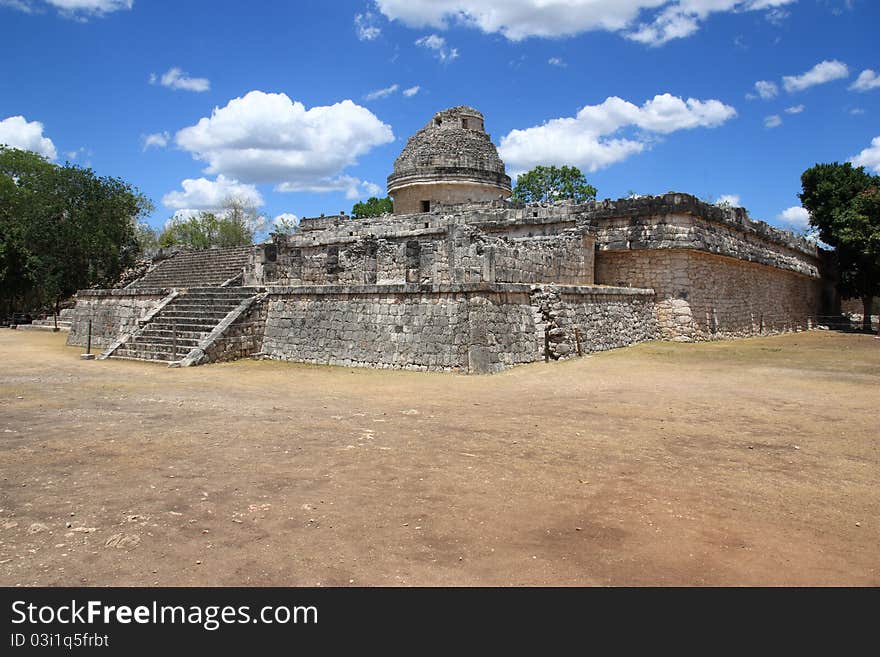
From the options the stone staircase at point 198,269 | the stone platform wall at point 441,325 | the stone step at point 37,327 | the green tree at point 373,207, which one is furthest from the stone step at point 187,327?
the green tree at point 373,207

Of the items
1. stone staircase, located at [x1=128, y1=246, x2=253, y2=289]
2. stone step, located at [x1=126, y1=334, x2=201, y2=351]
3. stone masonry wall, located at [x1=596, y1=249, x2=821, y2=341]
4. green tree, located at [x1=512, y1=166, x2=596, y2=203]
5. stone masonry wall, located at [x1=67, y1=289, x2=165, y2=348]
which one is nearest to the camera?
stone step, located at [x1=126, y1=334, x2=201, y2=351]

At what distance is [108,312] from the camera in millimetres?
19250

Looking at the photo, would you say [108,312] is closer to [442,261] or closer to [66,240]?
[442,261]

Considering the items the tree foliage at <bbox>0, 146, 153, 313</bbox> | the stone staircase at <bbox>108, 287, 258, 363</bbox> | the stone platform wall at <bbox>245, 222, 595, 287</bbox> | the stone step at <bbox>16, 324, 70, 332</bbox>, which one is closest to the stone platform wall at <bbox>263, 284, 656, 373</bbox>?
the stone platform wall at <bbox>245, 222, 595, 287</bbox>

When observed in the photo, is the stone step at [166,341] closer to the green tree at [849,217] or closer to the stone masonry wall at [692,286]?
the stone masonry wall at [692,286]

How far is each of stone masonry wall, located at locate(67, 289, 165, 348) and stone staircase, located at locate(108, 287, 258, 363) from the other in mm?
1884

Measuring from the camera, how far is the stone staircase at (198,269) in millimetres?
26059

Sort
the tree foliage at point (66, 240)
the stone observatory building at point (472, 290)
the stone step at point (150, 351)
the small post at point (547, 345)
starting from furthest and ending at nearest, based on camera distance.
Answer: the tree foliage at point (66, 240)
the stone step at point (150, 351)
the small post at point (547, 345)
the stone observatory building at point (472, 290)

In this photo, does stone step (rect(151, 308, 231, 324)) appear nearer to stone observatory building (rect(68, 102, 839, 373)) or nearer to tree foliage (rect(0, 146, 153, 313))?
stone observatory building (rect(68, 102, 839, 373))

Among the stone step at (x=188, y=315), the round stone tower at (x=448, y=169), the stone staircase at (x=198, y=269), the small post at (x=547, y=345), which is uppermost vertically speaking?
the round stone tower at (x=448, y=169)

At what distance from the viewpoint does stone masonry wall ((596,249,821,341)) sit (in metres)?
17.2

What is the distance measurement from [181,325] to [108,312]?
534 cm

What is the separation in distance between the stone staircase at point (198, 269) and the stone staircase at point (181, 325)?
8335mm

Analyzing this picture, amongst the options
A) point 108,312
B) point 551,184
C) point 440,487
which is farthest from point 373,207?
point 440,487
